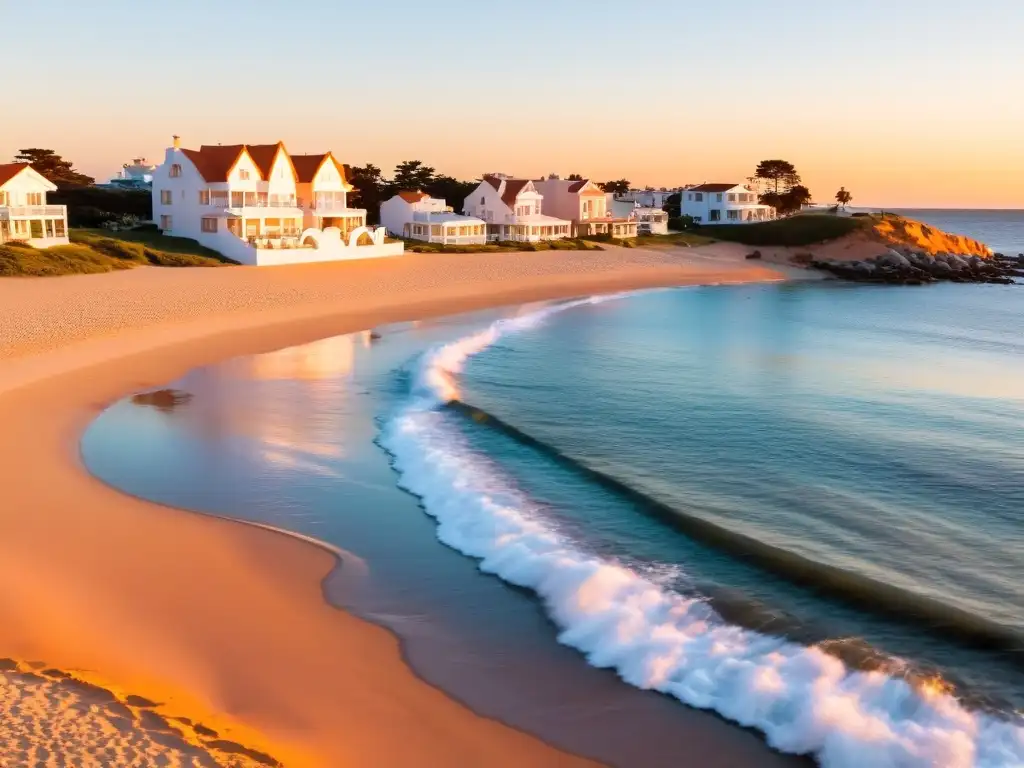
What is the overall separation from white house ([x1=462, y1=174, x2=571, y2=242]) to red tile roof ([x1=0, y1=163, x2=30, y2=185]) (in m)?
37.3

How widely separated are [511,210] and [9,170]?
39.7 meters

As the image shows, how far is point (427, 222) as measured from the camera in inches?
2864

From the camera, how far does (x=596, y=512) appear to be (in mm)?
15047

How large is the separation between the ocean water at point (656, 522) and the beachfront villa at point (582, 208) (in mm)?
57700

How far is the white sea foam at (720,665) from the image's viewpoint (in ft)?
28.2

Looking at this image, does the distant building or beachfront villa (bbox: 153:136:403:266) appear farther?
the distant building

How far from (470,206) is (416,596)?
72778 mm

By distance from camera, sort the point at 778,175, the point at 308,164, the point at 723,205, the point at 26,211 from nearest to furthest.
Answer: the point at 26,211, the point at 308,164, the point at 723,205, the point at 778,175

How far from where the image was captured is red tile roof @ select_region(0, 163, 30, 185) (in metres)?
50.0

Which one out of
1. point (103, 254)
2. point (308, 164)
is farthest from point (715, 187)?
point (103, 254)

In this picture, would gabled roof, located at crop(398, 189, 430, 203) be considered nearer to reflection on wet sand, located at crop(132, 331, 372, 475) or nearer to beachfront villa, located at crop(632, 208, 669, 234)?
beachfront villa, located at crop(632, 208, 669, 234)

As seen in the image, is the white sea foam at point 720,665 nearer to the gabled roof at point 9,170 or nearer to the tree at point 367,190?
the gabled roof at point 9,170

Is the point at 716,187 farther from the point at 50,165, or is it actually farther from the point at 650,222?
the point at 50,165

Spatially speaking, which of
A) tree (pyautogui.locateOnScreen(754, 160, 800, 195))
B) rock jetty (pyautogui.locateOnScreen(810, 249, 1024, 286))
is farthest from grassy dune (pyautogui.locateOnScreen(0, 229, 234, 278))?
tree (pyautogui.locateOnScreen(754, 160, 800, 195))
